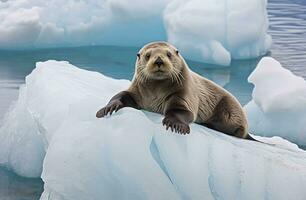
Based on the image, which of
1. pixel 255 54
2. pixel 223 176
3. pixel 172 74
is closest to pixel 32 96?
pixel 172 74

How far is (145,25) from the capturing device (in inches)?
364

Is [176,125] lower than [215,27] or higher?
higher

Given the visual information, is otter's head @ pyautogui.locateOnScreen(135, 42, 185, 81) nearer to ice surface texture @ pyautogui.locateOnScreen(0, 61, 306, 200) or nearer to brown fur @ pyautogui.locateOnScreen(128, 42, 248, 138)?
brown fur @ pyautogui.locateOnScreen(128, 42, 248, 138)

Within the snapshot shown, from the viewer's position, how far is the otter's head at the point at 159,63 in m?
3.20

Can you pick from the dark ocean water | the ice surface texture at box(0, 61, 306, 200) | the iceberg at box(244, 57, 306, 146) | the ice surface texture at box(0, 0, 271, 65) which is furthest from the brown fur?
the ice surface texture at box(0, 0, 271, 65)

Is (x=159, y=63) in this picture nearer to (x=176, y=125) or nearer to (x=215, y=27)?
(x=176, y=125)

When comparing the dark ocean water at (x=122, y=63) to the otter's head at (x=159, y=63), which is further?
the dark ocean water at (x=122, y=63)

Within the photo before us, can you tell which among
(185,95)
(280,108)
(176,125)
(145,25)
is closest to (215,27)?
(145,25)

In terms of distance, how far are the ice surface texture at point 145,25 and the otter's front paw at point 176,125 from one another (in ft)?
17.1

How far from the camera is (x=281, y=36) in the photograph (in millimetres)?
10172

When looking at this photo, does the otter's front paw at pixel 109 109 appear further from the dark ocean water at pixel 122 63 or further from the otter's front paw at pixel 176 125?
the dark ocean water at pixel 122 63

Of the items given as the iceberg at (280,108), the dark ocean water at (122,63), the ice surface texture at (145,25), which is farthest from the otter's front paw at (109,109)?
the ice surface texture at (145,25)

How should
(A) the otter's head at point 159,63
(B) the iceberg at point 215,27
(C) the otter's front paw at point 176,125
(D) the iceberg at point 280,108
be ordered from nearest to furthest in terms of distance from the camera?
(C) the otter's front paw at point 176,125 → (A) the otter's head at point 159,63 → (D) the iceberg at point 280,108 → (B) the iceberg at point 215,27

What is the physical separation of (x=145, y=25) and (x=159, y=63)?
610 centimetres
